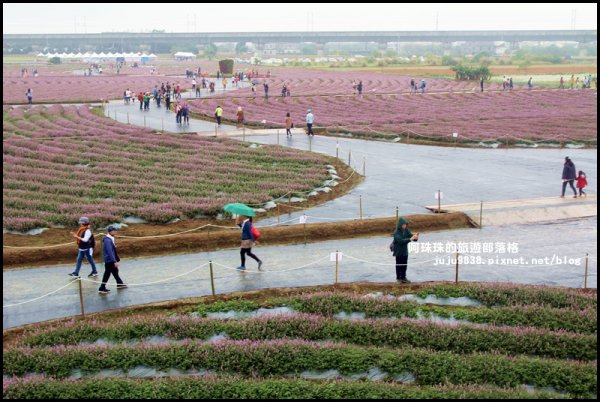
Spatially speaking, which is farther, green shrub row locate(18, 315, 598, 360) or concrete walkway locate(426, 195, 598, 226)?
concrete walkway locate(426, 195, 598, 226)

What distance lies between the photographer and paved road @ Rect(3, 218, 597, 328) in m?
18.3

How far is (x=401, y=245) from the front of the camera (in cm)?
1923

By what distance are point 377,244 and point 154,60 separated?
540 feet

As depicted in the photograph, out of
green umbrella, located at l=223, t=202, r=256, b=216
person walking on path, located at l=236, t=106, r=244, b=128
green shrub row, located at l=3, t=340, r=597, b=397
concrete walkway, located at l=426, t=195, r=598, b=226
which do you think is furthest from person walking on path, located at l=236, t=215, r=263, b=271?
person walking on path, located at l=236, t=106, r=244, b=128

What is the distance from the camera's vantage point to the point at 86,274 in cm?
2030

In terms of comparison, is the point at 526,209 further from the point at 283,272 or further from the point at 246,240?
the point at 246,240

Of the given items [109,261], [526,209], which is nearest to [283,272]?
[109,261]

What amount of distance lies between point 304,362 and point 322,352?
43 cm

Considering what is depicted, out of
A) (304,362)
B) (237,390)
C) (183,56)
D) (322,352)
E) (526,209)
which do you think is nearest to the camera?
(237,390)

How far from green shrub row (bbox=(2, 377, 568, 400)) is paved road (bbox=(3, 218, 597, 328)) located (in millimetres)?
5135

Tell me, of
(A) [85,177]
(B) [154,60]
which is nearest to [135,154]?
(A) [85,177]

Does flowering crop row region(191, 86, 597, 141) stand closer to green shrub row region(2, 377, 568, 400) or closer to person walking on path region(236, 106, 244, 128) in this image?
person walking on path region(236, 106, 244, 128)

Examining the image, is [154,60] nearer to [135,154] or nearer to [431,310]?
[135,154]

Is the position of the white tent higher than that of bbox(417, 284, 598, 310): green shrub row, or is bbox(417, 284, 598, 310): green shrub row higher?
the white tent
